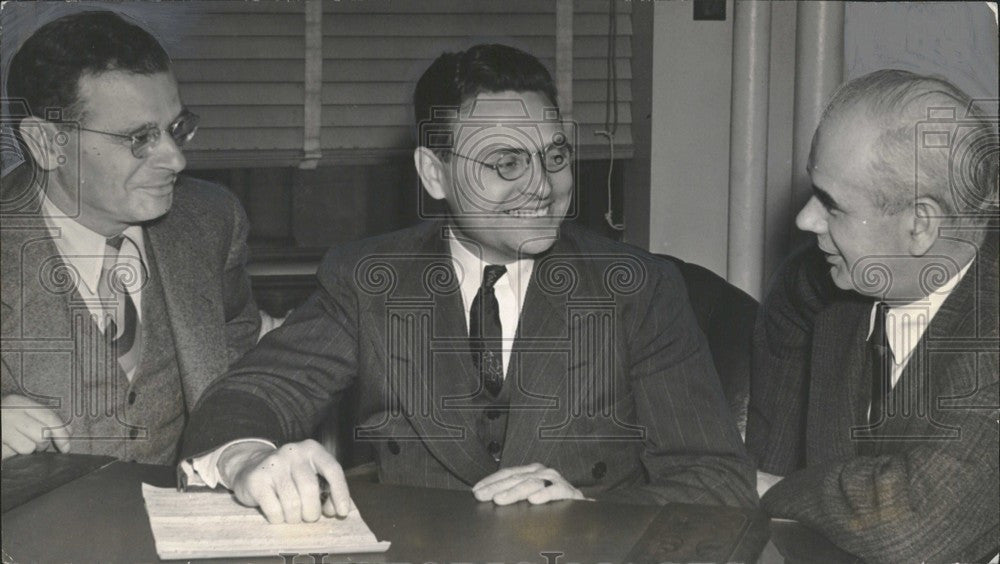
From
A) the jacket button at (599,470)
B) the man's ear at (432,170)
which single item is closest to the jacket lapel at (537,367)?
the jacket button at (599,470)

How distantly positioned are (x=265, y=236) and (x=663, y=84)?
42.4 inches

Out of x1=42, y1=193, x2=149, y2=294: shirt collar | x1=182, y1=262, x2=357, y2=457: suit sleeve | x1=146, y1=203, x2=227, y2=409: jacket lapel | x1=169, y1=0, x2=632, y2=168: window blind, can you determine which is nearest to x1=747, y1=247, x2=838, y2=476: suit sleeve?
x1=182, y1=262, x2=357, y2=457: suit sleeve

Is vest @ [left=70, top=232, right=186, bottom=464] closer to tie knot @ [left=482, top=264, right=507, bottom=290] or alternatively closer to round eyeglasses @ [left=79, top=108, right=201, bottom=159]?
round eyeglasses @ [left=79, top=108, right=201, bottom=159]

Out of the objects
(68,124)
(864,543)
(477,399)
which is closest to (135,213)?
(68,124)

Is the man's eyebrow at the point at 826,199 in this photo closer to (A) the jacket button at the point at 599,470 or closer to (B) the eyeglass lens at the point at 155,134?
(A) the jacket button at the point at 599,470

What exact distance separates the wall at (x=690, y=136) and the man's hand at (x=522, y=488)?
4.88 feet

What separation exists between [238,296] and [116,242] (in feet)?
1.04

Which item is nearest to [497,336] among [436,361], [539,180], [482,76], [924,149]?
[436,361]

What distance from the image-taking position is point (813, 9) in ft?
10.00

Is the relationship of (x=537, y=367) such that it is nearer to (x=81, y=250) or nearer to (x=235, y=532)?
(x=235, y=532)

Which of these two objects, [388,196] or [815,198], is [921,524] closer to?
[815,198]

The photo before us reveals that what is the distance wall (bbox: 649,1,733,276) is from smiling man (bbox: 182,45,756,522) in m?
0.89

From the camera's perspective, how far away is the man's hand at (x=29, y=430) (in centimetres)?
200

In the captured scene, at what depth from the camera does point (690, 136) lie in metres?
3.14
